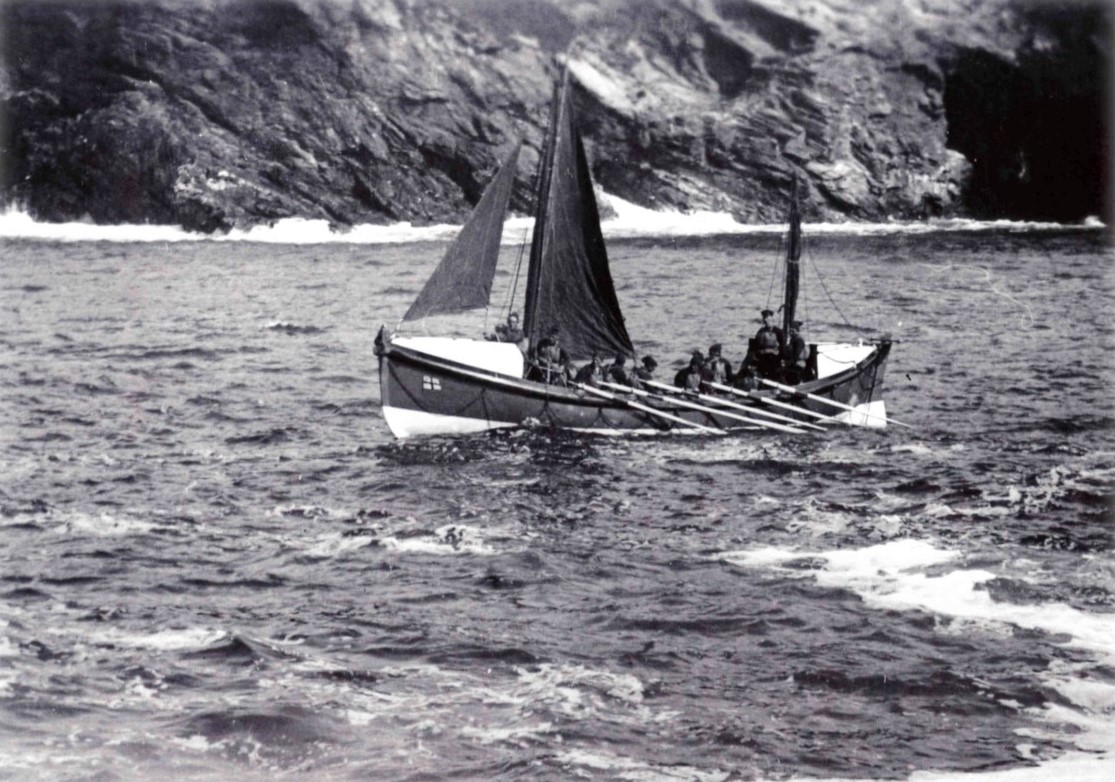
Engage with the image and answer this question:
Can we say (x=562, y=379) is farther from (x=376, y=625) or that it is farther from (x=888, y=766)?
(x=888, y=766)

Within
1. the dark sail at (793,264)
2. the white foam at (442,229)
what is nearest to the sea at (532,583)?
the dark sail at (793,264)

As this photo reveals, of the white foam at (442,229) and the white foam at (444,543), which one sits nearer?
the white foam at (444,543)

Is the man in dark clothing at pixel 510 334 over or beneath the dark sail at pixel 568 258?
beneath

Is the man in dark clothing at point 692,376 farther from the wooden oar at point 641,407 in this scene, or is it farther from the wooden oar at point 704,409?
the wooden oar at point 641,407

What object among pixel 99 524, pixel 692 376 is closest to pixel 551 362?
pixel 692 376

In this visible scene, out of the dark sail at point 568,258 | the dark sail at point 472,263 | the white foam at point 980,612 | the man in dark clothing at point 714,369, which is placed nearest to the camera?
the white foam at point 980,612

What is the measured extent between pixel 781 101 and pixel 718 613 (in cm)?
9098

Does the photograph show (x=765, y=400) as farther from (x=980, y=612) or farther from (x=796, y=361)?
(x=980, y=612)

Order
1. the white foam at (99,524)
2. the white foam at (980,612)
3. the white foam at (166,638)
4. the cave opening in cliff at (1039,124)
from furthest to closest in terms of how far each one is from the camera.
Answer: the cave opening in cliff at (1039,124) < the white foam at (99,524) < the white foam at (166,638) < the white foam at (980,612)

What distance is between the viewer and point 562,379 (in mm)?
29312

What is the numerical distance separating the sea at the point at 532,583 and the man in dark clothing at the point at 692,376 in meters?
2.15

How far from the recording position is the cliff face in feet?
283

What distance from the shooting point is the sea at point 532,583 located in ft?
42.5

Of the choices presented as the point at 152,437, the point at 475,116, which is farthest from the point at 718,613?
the point at 475,116
